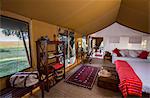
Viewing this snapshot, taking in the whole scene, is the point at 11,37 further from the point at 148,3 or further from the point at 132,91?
the point at 148,3

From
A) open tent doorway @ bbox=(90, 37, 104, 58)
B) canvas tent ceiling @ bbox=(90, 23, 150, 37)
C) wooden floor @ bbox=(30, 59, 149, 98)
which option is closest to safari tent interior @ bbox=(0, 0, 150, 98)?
wooden floor @ bbox=(30, 59, 149, 98)

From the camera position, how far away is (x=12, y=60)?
2160 mm

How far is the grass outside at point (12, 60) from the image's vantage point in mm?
1966

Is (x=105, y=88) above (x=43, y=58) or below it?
below

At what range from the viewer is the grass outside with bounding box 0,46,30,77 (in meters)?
1.97

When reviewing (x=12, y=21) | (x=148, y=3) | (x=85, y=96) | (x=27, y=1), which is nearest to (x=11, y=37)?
(x=12, y=21)

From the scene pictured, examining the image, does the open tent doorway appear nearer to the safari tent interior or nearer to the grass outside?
the safari tent interior

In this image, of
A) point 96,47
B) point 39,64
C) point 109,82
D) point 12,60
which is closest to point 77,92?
point 109,82

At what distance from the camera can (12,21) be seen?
84.0 inches

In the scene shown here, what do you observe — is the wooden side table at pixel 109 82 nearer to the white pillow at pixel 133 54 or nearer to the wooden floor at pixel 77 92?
the wooden floor at pixel 77 92

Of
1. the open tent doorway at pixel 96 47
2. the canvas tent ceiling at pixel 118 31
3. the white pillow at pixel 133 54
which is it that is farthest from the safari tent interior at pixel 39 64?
the open tent doorway at pixel 96 47

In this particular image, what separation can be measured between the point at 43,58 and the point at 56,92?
0.99 metres

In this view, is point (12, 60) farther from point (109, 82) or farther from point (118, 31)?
point (118, 31)

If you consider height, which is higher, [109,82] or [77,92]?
[109,82]
